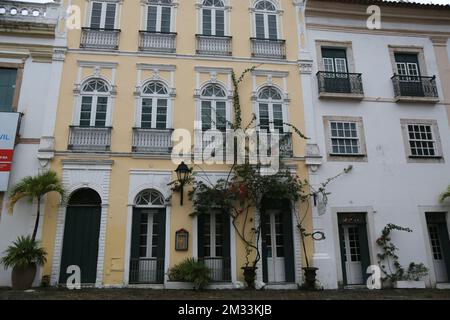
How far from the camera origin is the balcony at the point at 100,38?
12.8 m

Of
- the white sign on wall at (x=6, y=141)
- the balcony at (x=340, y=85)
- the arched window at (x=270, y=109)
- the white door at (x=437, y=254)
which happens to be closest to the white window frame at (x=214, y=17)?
the arched window at (x=270, y=109)

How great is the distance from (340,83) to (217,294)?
330 inches

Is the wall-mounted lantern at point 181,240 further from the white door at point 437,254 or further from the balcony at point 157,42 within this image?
the white door at point 437,254

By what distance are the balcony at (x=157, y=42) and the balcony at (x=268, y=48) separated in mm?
2861

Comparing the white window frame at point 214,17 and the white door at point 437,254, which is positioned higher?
the white window frame at point 214,17

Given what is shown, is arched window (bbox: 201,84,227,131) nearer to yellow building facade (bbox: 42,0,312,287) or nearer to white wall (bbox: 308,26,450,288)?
yellow building facade (bbox: 42,0,312,287)

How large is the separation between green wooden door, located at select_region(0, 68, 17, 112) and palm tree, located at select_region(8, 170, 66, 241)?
2786 millimetres

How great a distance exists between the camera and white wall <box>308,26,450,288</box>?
12148 mm

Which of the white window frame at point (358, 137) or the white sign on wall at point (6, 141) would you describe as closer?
the white sign on wall at point (6, 141)

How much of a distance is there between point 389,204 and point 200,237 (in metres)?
6.34

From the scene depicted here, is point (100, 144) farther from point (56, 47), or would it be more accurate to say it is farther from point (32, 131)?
point (56, 47)

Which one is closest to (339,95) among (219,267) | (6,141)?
(219,267)

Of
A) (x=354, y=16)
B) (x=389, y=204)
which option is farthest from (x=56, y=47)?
(x=389, y=204)

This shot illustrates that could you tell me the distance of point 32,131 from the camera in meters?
11.8
